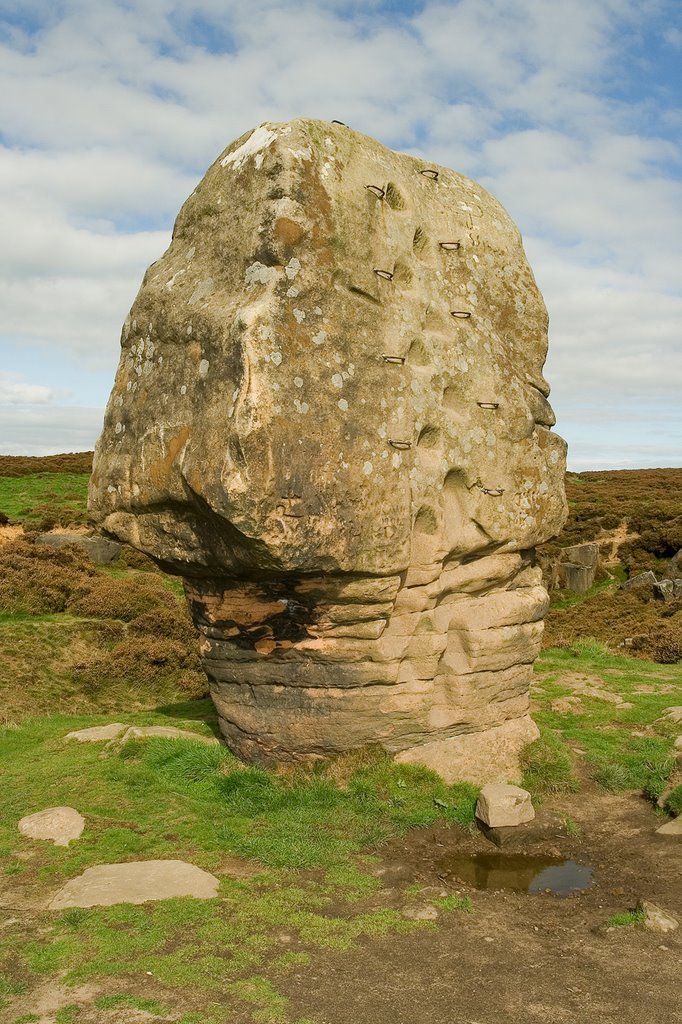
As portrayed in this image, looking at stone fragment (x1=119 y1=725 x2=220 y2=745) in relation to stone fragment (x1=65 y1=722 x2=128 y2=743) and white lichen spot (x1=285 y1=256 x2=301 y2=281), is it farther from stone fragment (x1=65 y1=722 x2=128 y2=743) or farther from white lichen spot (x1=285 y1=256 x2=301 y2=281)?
white lichen spot (x1=285 y1=256 x2=301 y2=281)

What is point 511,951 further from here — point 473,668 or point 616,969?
point 473,668

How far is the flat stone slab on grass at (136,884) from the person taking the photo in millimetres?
7875

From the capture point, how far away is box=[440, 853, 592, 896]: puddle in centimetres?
884

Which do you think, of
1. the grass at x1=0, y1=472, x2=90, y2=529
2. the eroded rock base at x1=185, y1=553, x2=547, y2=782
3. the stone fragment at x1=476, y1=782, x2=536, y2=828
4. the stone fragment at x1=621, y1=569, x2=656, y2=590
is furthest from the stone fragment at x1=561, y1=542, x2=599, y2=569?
the stone fragment at x1=476, y1=782, x2=536, y2=828

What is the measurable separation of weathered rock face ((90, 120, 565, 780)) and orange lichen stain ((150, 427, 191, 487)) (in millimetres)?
32

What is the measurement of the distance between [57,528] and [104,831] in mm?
25393

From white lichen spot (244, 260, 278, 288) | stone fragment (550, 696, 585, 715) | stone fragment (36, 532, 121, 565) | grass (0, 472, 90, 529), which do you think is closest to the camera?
white lichen spot (244, 260, 278, 288)

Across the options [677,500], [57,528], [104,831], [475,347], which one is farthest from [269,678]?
[677,500]

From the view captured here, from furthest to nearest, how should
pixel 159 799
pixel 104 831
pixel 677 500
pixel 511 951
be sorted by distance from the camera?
pixel 677 500 → pixel 159 799 → pixel 104 831 → pixel 511 951

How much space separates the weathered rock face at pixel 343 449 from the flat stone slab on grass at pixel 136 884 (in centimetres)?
270

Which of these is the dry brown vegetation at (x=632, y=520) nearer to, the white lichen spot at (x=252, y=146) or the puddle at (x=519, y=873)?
the puddle at (x=519, y=873)

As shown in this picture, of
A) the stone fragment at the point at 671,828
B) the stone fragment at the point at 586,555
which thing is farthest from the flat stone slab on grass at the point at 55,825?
the stone fragment at the point at 586,555

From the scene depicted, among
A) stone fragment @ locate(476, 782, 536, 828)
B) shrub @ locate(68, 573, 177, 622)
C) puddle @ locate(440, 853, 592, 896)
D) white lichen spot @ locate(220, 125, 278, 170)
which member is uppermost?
white lichen spot @ locate(220, 125, 278, 170)

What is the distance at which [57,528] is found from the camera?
109ft
